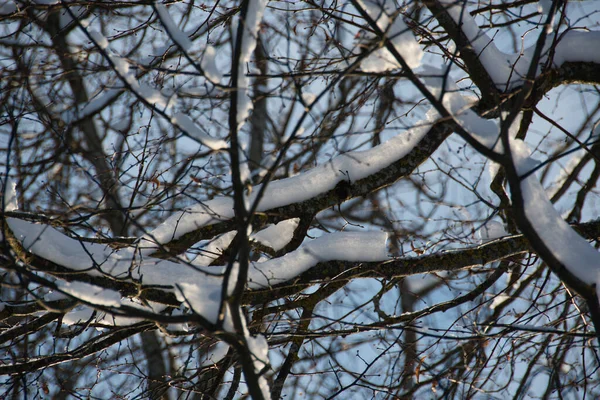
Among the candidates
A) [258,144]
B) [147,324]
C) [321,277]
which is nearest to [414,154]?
[321,277]

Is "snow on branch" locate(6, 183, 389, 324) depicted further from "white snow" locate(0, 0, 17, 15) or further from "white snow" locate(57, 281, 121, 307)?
"white snow" locate(0, 0, 17, 15)

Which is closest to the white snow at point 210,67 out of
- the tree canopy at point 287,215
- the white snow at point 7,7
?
the tree canopy at point 287,215

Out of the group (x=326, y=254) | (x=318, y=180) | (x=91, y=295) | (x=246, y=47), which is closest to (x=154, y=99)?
(x=246, y=47)

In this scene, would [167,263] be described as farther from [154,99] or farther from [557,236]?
[557,236]

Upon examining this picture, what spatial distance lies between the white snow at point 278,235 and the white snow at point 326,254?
40 cm

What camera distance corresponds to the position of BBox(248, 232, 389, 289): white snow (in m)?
2.52

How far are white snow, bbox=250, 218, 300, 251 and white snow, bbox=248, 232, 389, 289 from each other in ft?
1.32

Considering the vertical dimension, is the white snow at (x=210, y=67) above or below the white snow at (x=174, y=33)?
below

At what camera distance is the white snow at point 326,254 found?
2520 millimetres

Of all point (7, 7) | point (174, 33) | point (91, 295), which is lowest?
point (91, 295)

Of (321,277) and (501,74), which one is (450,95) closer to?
(501,74)

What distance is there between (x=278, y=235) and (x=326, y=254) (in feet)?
1.85

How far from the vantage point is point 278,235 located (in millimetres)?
3047

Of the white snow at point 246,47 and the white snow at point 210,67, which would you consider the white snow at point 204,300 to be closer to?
the white snow at point 246,47
